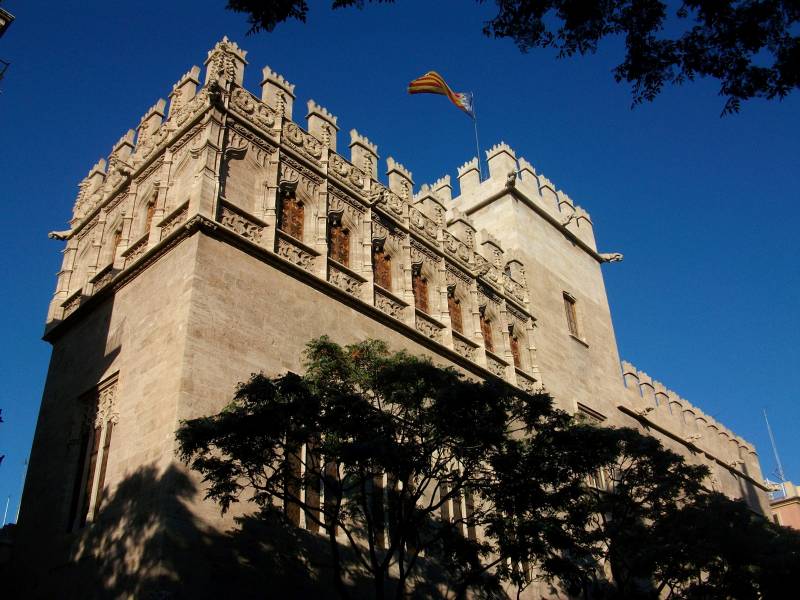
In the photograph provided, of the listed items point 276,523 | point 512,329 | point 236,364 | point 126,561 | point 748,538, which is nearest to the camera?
point 126,561

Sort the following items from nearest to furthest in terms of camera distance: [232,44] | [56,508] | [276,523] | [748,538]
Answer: [276,523] → [56,508] → [748,538] → [232,44]

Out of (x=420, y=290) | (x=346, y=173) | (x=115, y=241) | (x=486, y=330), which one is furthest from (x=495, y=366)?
(x=115, y=241)

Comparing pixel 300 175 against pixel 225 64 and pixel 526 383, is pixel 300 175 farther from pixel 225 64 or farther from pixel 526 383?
pixel 526 383

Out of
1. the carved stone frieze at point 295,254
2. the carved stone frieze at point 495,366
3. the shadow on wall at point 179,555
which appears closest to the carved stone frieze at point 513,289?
the carved stone frieze at point 495,366

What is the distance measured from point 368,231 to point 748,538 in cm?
1046

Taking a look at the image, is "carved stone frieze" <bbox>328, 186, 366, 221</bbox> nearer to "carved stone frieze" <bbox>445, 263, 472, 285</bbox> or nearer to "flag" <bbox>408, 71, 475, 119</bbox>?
"carved stone frieze" <bbox>445, 263, 472, 285</bbox>

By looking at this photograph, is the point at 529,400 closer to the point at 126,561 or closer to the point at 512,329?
the point at 126,561

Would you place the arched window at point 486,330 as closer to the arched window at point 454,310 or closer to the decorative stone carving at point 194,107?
the arched window at point 454,310

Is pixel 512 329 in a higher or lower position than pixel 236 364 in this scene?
higher

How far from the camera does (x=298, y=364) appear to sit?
14.7 m

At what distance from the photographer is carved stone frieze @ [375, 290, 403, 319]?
18047mm

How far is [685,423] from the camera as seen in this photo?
32188 millimetres

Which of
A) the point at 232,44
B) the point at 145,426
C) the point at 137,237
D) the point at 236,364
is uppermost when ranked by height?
the point at 232,44

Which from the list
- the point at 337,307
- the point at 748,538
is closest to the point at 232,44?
the point at 337,307
